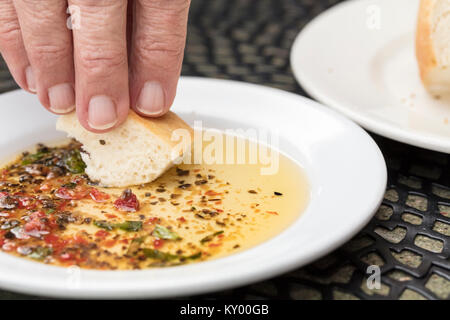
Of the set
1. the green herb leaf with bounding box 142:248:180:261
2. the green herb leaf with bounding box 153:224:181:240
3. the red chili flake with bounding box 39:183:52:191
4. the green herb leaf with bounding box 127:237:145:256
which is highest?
the green herb leaf with bounding box 142:248:180:261

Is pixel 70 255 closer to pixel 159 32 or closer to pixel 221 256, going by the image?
pixel 221 256

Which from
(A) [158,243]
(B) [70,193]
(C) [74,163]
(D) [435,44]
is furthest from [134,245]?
(D) [435,44]

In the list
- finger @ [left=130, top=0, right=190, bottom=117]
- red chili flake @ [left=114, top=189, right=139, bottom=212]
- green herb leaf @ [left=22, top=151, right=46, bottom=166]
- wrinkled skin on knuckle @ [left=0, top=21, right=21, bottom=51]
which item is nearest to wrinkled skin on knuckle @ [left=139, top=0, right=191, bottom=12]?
finger @ [left=130, top=0, right=190, bottom=117]

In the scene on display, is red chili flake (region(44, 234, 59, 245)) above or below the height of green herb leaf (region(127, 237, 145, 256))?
below

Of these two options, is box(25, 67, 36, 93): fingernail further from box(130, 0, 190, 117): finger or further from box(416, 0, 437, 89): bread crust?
box(416, 0, 437, 89): bread crust

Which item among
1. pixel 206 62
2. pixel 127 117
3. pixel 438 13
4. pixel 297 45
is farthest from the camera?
pixel 206 62

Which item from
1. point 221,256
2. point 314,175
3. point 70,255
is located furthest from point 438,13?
point 70,255

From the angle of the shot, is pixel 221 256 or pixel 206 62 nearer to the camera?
pixel 221 256
